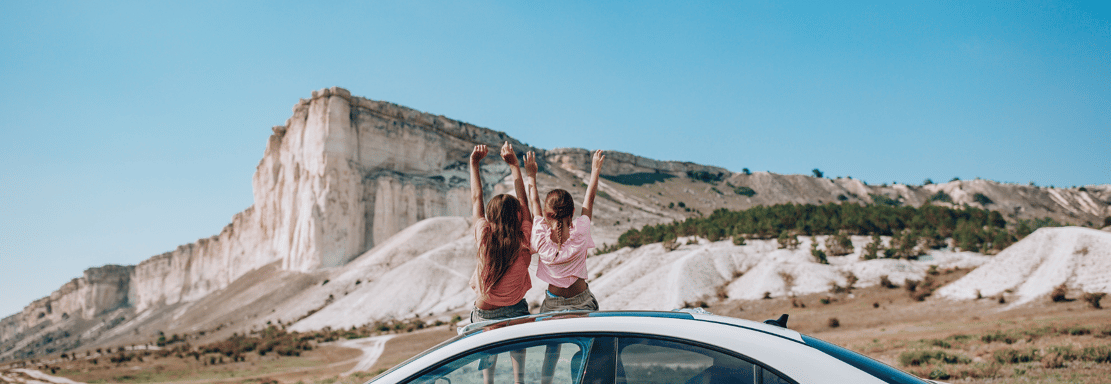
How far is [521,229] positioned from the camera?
4523 millimetres

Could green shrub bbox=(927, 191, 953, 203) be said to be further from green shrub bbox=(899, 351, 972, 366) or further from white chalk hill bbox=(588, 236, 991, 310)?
green shrub bbox=(899, 351, 972, 366)

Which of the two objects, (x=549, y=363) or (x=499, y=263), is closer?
(x=549, y=363)

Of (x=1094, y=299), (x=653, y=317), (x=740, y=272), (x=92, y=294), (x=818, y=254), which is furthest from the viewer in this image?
(x=92, y=294)

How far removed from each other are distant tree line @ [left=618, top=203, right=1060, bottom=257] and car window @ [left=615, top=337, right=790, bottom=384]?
33201mm

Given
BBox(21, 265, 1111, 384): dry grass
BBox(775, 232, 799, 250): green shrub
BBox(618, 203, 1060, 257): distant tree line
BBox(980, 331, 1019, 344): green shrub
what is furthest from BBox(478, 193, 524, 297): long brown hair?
BBox(775, 232, 799, 250): green shrub

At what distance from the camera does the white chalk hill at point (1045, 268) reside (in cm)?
2253

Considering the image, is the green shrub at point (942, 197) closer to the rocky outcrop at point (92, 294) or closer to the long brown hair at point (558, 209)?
the long brown hair at point (558, 209)

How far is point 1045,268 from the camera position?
950 inches

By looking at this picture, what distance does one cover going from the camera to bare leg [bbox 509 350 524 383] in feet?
8.66

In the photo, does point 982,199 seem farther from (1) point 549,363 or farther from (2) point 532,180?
(1) point 549,363

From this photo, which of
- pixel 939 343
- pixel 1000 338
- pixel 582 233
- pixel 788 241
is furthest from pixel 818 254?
pixel 582 233

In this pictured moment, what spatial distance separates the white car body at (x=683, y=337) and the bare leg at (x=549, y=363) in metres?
0.08

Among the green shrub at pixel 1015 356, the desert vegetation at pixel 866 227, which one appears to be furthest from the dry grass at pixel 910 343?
the desert vegetation at pixel 866 227

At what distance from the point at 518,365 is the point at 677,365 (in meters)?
0.68
